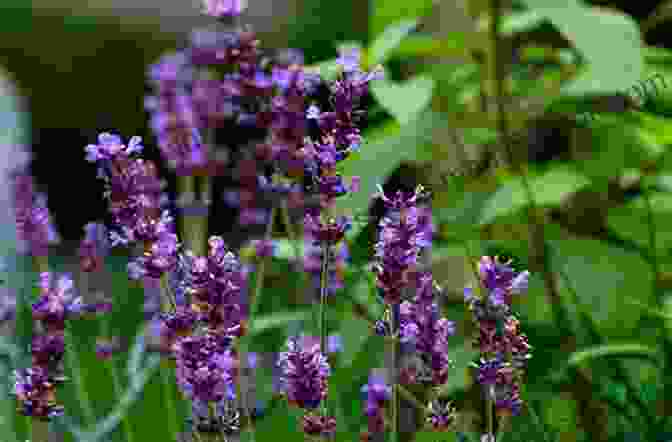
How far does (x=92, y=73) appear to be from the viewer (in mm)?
5992

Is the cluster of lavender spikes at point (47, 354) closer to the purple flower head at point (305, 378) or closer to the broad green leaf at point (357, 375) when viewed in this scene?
the purple flower head at point (305, 378)

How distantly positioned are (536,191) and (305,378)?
46.0 inches

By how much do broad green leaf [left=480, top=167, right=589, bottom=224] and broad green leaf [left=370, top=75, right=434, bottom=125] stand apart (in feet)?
0.68

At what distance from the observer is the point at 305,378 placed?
111 cm

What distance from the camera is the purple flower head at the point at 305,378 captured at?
1105 millimetres

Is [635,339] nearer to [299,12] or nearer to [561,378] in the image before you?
[561,378]

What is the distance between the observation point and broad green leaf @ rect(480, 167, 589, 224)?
6.64 ft

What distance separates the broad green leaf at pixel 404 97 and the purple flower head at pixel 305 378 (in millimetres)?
779

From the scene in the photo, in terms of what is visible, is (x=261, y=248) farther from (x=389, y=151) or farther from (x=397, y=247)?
(x=397, y=247)

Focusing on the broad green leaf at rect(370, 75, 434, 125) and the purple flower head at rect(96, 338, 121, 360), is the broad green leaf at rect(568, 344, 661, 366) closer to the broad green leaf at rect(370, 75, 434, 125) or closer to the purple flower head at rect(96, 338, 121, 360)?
the broad green leaf at rect(370, 75, 434, 125)

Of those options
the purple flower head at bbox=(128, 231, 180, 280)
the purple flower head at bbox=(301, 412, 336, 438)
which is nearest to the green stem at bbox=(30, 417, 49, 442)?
the purple flower head at bbox=(128, 231, 180, 280)

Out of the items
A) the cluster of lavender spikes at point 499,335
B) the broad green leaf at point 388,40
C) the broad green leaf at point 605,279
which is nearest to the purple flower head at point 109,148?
the cluster of lavender spikes at point 499,335

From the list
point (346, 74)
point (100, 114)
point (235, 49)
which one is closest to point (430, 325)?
point (346, 74)

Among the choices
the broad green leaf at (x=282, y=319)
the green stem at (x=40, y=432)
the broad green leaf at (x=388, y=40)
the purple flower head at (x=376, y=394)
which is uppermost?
the broad green leaf at (x=388, y=40)
